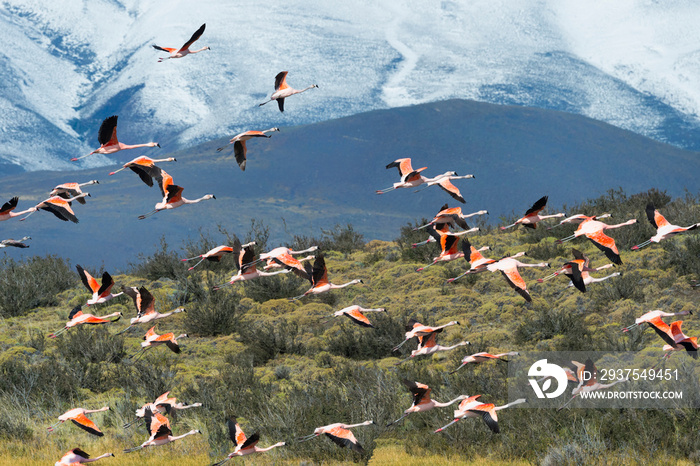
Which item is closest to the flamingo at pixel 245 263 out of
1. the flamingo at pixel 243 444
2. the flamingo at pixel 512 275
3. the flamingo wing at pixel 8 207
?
the flamingo at pixel 243 444

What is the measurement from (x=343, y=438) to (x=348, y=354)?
32.0ft

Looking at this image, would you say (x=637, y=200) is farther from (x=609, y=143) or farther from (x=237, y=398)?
(x=609, y=143)

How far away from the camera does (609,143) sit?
17338cm

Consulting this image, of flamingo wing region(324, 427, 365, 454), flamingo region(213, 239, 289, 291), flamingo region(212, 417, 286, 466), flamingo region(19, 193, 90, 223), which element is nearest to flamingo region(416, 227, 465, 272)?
flamingo region(213, 239, 289, 291)

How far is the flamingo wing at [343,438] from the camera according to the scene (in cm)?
752

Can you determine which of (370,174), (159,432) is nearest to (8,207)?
(159,432)

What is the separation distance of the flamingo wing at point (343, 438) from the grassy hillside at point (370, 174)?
453 ft

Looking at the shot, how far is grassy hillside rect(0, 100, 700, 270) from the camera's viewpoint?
157 m

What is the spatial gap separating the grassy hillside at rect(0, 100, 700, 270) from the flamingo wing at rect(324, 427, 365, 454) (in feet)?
453

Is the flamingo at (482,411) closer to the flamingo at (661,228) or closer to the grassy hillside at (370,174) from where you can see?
the flamingo at (661,228)

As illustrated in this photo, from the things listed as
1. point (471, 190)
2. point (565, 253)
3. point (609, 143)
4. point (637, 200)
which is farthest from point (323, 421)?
point (609, 143)

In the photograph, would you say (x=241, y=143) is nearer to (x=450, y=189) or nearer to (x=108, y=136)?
(x=108, y=136)

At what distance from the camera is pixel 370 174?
589 ft

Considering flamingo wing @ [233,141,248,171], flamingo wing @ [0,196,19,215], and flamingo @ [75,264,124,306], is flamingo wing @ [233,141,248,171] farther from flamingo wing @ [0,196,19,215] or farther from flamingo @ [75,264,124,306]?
flamingo wing @ [0,196,19,215]
